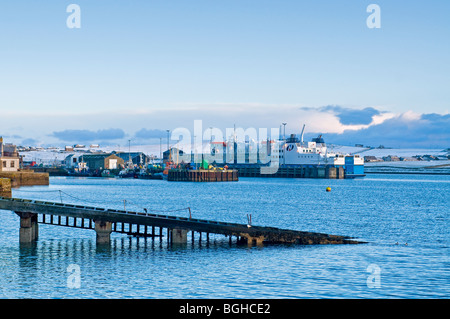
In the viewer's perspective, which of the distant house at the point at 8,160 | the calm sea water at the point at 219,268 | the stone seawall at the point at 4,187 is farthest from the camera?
the distant house at the point at 8,160

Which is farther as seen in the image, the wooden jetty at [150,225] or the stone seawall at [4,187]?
the stone seawall at [4,187]

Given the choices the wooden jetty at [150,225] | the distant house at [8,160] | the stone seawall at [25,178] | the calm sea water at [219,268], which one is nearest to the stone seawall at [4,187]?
the calm sea water at [219,268]

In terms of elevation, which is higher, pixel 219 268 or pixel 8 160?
pixel 8 160

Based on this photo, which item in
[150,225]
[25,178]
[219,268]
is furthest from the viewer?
[25,178]

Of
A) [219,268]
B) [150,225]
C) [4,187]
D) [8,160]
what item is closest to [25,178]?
[8,160]

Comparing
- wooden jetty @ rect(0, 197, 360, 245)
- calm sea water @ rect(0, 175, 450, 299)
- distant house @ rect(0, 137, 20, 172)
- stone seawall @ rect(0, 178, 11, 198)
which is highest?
distant house @ rect(0, 137, 20, 172)

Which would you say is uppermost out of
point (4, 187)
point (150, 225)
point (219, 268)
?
point (4, 187)

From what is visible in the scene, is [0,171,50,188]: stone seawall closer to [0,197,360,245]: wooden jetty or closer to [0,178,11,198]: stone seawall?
[0,178,11,198]: stone seawall

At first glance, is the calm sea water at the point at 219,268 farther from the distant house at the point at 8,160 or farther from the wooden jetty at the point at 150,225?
the distant house at the point at 8,160

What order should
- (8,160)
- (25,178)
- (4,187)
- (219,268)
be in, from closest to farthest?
(219,268)
(4,187)
(8,160)
(25,178)

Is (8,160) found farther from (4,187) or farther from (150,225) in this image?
(150,225)

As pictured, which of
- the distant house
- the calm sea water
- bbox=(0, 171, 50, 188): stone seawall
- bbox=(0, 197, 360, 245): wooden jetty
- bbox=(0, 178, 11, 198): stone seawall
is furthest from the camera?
the distant house

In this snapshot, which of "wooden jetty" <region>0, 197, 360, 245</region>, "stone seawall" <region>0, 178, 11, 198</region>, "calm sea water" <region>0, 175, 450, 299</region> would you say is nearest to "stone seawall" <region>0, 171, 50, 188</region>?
"stone seawall" <region>0, 178, 11, 198</region>

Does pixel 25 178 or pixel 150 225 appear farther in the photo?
pixel 25 178
